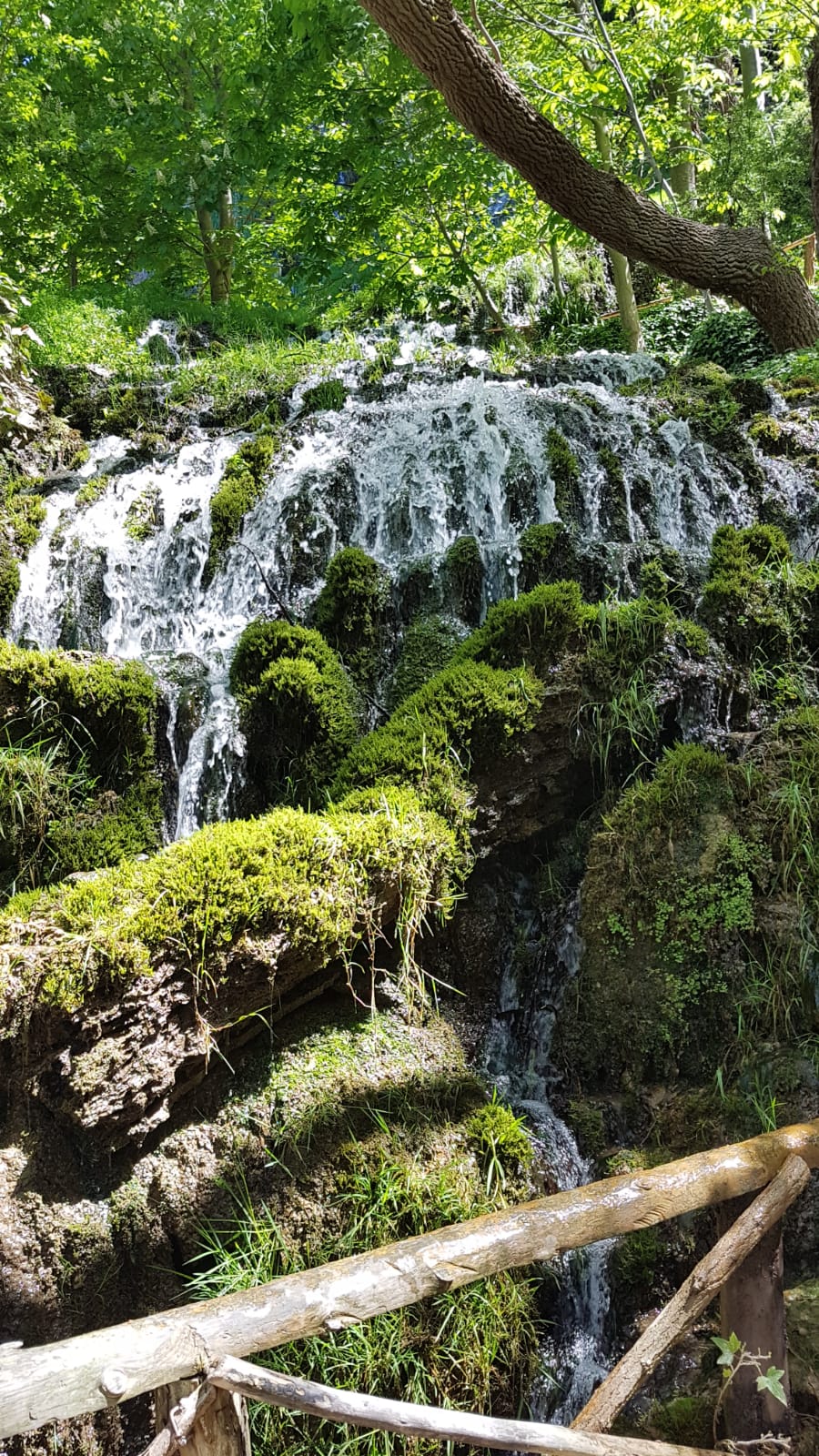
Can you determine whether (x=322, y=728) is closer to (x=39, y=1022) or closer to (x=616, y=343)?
(x=39, y=1022)

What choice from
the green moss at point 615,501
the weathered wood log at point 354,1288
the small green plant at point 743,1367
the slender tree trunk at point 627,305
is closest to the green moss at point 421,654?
the green moss at point 615,501

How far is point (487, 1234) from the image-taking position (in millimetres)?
2174

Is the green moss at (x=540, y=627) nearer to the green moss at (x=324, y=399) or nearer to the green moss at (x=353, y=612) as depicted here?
the green moss at (x=353, y=612)

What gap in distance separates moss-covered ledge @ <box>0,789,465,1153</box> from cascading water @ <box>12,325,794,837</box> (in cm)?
210

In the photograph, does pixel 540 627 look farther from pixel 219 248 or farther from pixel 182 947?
pixel 219 248

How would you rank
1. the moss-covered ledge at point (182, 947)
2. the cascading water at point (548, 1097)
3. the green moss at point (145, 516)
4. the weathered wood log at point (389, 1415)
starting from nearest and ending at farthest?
1. the weathered wood log at point (389, 1415)
2. the moss-covered ledge at point (182, 947)
3. the cascading water at point (548, 1097)
4. the green moss at point (145, 516)

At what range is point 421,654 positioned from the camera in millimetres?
5188

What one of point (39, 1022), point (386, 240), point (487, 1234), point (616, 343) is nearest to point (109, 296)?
point (386, 240)

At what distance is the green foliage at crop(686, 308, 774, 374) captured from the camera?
10516 mm

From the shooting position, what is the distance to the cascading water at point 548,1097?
3.18 metres

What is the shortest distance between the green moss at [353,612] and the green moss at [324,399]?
11.1 ft

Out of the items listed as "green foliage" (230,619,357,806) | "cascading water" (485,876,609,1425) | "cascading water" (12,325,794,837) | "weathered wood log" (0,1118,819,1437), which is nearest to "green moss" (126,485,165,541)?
"cascading water" (12,325,794,837)

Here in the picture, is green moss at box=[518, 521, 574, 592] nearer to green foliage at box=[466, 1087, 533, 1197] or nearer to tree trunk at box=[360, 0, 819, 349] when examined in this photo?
green foliage at box=[466, 1087, 533, 1197]

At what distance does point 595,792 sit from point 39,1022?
2.85 metres
